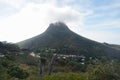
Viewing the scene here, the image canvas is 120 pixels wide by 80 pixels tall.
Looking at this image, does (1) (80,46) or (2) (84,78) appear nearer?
(2) (84,78)

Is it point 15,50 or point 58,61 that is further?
point 15,50

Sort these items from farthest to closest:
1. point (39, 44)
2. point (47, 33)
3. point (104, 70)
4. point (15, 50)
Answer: point (47, 33)
point (39, 44)
point (15, 50)
point (104, 70)

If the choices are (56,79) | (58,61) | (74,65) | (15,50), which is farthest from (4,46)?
(56,79)

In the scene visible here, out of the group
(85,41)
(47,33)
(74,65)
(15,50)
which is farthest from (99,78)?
(47,33)

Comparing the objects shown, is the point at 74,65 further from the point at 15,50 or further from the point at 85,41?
the point at 85,41

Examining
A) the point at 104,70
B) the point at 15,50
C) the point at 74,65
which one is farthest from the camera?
the point at 15,50

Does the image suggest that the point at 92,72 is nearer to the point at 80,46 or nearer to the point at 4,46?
the point at 4,46
